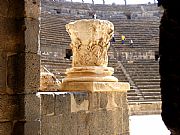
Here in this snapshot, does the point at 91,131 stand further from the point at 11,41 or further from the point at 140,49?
the point at 140,49

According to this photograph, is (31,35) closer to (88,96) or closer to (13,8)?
(13,8)

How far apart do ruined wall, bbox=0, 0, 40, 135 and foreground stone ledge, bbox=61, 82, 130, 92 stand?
1.69 metres

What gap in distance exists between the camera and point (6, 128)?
351 centimetres

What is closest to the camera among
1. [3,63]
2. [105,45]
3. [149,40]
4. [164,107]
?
[164,107]

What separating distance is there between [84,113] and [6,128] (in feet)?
5.23

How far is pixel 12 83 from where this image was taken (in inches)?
141

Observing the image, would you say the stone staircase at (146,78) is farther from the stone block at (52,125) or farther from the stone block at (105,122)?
the stone block at (52,125)

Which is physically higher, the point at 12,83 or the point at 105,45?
the point at 105,45

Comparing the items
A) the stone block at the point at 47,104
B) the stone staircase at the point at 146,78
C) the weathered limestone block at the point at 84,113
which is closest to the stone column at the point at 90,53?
the weathered limestone block at the point at 84,113

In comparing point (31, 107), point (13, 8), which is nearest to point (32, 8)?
point (13, 8)

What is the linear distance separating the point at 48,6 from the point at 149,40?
9.77 metres

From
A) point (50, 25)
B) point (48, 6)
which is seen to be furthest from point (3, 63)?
point (48, 6)

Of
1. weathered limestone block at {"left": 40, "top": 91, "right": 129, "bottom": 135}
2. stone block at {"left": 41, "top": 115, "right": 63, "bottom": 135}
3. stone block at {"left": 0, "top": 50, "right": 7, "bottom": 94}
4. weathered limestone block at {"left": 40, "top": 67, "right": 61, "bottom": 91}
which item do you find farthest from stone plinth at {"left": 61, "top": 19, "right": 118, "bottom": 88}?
stone block at {"left": 0, "top": 50, "right": 7, "bottom": 94}

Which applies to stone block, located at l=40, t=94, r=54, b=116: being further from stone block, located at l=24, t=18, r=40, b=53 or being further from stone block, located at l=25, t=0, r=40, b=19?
stone block, located at l=25, t=0, r=40, b=19
